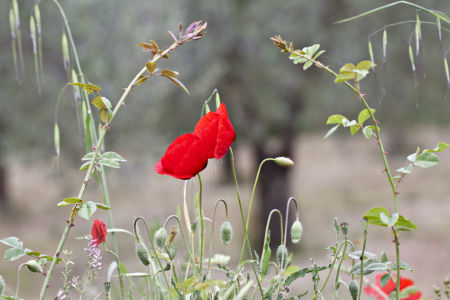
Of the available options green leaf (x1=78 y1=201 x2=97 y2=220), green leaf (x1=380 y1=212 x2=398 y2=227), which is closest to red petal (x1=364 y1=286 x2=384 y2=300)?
green leaf (x1=380 y1=212 x2=398 y2=227)

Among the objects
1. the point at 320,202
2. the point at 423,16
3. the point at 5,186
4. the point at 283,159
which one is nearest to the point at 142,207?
the point at 5,186

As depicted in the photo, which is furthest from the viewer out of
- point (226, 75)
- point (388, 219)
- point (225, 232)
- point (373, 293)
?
point (226, 75)

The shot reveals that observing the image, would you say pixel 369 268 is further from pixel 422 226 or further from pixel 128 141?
pixel 422 226

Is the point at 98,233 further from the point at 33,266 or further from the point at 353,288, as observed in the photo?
the point at 353,288

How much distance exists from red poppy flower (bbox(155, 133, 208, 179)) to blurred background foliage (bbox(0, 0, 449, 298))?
3417 millimetres

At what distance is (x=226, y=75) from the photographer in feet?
14.0

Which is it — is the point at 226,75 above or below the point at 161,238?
above

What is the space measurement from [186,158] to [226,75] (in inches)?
153

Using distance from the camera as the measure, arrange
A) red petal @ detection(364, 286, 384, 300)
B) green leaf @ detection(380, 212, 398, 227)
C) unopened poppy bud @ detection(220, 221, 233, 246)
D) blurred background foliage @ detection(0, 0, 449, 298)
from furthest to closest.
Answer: blurred background foliage @ detection(0, 0, 449, 298) → red petal @ detection(364, 286, 384, 300) → unopened poppy bud @ detection(220, 221, 233, 246) → green leaf @ detection(380, 212, 398, 227)

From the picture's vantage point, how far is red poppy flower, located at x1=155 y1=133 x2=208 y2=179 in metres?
0.45

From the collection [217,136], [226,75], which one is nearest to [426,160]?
[217,136]

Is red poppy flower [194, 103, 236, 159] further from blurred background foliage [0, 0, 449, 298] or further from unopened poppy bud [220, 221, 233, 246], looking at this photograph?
blurred background foliage [0, 0, 449, 298]

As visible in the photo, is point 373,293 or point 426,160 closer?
point 426,160

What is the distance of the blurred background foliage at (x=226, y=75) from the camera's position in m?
3.90
